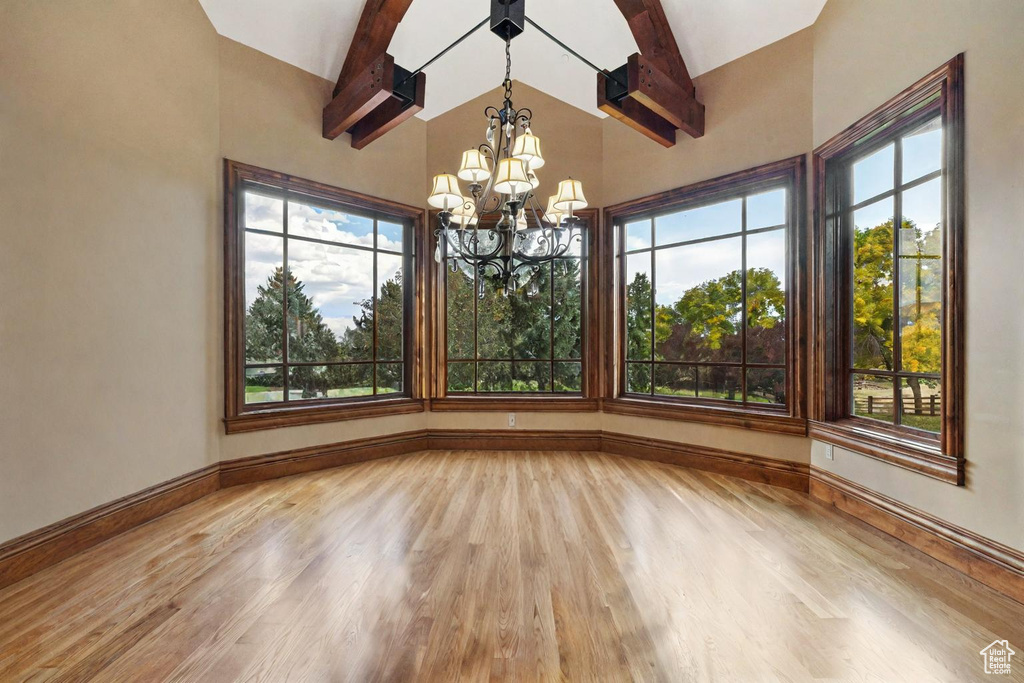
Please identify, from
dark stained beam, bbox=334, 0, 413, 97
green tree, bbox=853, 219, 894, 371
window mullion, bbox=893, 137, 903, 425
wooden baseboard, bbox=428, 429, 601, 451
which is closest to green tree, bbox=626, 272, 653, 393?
wooden baseboard, bbox=428, 429, 601, 451

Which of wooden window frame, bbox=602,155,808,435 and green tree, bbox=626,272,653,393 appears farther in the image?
green tree, bbox=626,272,653,393

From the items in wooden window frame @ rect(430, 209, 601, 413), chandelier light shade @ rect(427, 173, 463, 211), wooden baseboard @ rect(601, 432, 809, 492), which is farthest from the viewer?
wooden window frame @ rect(430, 209, 601, 413)

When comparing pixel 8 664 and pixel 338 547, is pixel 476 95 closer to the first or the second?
pixel 338 547

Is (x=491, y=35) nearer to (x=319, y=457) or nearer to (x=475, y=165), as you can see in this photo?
(x=475, y=165)

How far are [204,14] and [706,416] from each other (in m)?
4.91

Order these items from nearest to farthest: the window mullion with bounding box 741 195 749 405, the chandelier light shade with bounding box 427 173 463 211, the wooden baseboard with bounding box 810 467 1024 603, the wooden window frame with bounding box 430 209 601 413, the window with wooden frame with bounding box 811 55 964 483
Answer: the wooden baseboard with bounding box 810 467 1024 603 → the window with wooden frame with bounding box 811 55 964 483 → the chandelier light shade with bounding box 427 173 463 211 → the window mullion with bounding box 741 195 749 405 → the wooden window frame with bounding box 430 209 601 413

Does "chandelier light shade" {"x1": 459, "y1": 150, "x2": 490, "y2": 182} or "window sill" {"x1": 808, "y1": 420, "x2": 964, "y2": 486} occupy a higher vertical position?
"chandelier light shade" {"x1": 459, "y1": 150, "x2": 490, "y2": 182}

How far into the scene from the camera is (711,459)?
13.0ft

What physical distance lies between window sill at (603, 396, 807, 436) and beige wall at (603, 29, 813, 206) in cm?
196

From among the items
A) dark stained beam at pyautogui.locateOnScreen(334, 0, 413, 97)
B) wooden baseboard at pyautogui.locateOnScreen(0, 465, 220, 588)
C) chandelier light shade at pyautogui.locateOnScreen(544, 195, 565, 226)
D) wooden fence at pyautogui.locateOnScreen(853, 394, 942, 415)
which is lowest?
wooden baseboard at pyautogui.locateOnScreen(0, 465, 220, 588)

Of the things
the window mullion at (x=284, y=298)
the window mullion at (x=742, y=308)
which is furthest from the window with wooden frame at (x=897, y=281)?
the window mullion at (x=284, y=298)

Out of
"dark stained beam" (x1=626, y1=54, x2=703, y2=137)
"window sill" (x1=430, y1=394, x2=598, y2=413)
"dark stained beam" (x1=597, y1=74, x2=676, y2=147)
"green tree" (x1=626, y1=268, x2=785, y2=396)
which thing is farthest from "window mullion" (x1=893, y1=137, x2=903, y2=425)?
"window sill" (x1=430, y1=394, x2=598, y2=413)

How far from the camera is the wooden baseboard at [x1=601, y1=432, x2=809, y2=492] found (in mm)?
3542

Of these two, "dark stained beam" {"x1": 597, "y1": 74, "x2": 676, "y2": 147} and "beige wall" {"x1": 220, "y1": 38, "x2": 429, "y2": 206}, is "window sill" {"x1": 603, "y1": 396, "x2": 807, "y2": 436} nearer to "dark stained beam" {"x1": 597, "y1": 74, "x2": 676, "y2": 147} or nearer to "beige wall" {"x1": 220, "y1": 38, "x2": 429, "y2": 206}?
"dark stained beam" {"x1": 597, "y1": 74, "x2": 676, "y2": 147}
